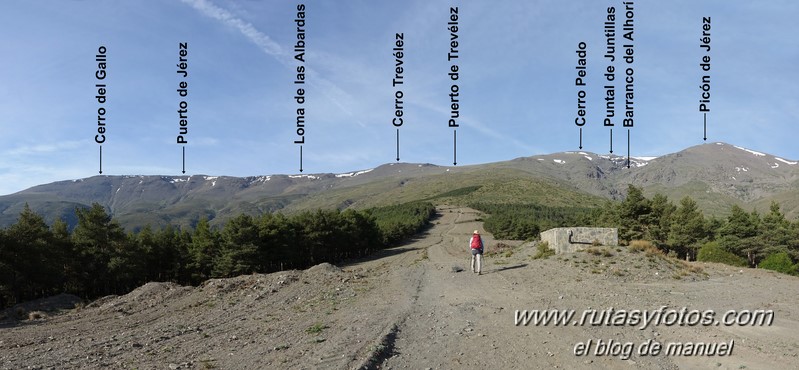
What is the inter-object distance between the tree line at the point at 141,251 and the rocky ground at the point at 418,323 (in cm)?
2142

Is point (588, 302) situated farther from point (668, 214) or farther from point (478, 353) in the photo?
point (668, 214)

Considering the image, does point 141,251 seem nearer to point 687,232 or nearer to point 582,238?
point 582,238

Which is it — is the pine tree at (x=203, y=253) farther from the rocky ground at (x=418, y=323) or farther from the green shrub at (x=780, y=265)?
the green shrub at (x=780, y=265)

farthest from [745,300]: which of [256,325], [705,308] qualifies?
[256,325]

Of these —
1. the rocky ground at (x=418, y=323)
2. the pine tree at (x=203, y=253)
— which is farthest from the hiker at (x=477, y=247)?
the pine tree at (x=203, y=253)

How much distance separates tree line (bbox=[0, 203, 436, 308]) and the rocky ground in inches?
843

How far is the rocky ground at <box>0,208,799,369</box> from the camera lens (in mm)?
9891

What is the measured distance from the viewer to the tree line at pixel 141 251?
4322cm

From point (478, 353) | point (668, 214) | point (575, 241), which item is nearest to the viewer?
point (478, 353)

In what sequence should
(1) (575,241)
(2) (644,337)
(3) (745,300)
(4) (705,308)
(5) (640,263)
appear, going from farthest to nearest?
(1) (575,241), (5) (640,263), (3) (745,300), (4) (705,308), (2) (644,337)

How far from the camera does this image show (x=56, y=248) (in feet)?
154

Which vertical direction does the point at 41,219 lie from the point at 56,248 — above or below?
above

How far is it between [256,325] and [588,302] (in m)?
11.2

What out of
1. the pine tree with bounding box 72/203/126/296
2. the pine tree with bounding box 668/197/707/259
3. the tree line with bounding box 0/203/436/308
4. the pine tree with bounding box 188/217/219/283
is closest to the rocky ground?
the tree line with bounding box 0/203/436/308
